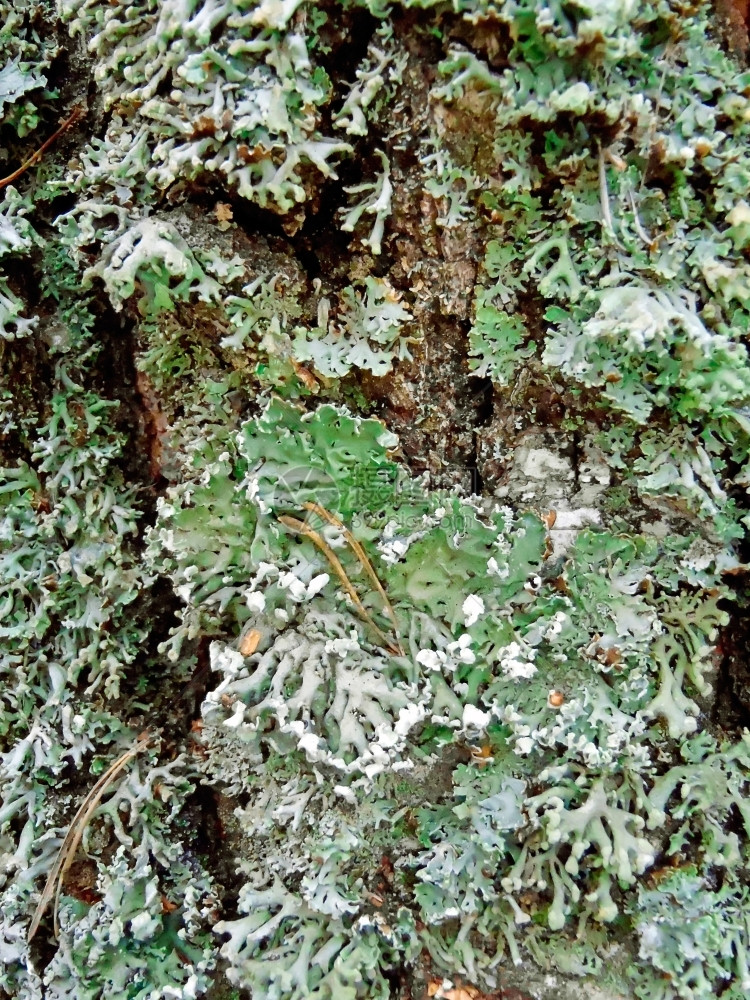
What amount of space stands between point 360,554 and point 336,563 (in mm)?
65

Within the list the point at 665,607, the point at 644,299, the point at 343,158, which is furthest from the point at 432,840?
the point at 343,158

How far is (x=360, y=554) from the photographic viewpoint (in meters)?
1.81

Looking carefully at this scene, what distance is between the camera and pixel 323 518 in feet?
5.89

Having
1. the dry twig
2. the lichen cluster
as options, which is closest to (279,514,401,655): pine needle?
the lichen cluster

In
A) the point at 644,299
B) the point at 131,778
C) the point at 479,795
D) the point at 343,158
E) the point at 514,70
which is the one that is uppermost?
the point at 514,70

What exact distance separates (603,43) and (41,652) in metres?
2.05

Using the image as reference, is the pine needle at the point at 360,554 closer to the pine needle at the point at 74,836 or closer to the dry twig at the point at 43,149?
the pine needle at the point at 74,836

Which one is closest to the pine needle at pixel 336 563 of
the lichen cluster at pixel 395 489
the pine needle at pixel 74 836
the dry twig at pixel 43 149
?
the lichen cluster at pixel 395 489

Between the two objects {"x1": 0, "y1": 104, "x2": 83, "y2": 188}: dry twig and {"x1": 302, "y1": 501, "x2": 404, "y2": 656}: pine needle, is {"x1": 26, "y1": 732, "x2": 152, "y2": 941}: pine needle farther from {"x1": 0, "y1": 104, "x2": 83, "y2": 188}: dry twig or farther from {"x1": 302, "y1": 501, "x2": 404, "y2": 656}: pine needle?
{"x1": 0, "y1": 104, "x2": 83, "y2": 188}: dry twig

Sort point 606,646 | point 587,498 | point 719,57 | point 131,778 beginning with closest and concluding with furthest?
point 719,57
point 606,646
point 587,498
point 131,778

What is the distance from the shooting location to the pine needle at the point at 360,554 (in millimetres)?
1794

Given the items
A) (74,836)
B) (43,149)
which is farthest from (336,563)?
(43,149)

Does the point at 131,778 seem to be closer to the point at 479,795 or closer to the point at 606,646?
the point at 479,795

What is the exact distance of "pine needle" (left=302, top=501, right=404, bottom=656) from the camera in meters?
1.79
